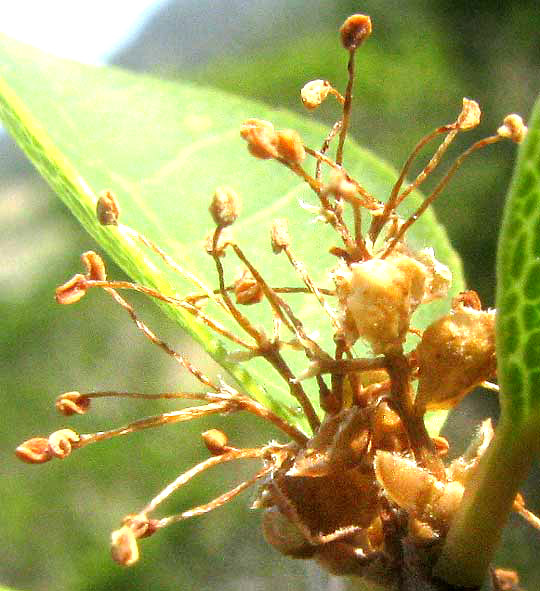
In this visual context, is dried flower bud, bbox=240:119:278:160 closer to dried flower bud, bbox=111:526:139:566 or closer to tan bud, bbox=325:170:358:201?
tan bud, bbox=325:170:358:201

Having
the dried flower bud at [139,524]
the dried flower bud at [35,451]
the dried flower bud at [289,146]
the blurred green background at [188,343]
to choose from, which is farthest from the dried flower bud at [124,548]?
the blurred green background at [188,343]

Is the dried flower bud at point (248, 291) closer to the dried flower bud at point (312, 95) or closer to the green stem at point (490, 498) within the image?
the dried flower bud at point (312, 95)

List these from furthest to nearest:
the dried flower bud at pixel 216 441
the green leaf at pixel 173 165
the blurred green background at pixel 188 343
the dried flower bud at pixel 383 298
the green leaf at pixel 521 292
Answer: the blurred green background at pixel 188 343
the green leaf at pixel 173 165
the dried flower bud at pixel 216 441
the dried flower bud at pixel 383 298
the green leaf at pixel 521 292

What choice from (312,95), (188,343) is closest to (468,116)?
(312,95)

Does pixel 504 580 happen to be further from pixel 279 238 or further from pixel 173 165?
pixel 173 165

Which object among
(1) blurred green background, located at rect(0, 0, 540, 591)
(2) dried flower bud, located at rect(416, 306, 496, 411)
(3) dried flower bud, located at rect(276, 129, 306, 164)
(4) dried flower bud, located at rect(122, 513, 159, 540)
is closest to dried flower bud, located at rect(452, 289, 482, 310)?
(2) dried flower bud, located at rect(416, 306, 496, 411)

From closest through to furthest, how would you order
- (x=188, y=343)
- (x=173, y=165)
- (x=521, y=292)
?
(x=521, y=292) → (x=173, y=165) → (x=188, y=343)
